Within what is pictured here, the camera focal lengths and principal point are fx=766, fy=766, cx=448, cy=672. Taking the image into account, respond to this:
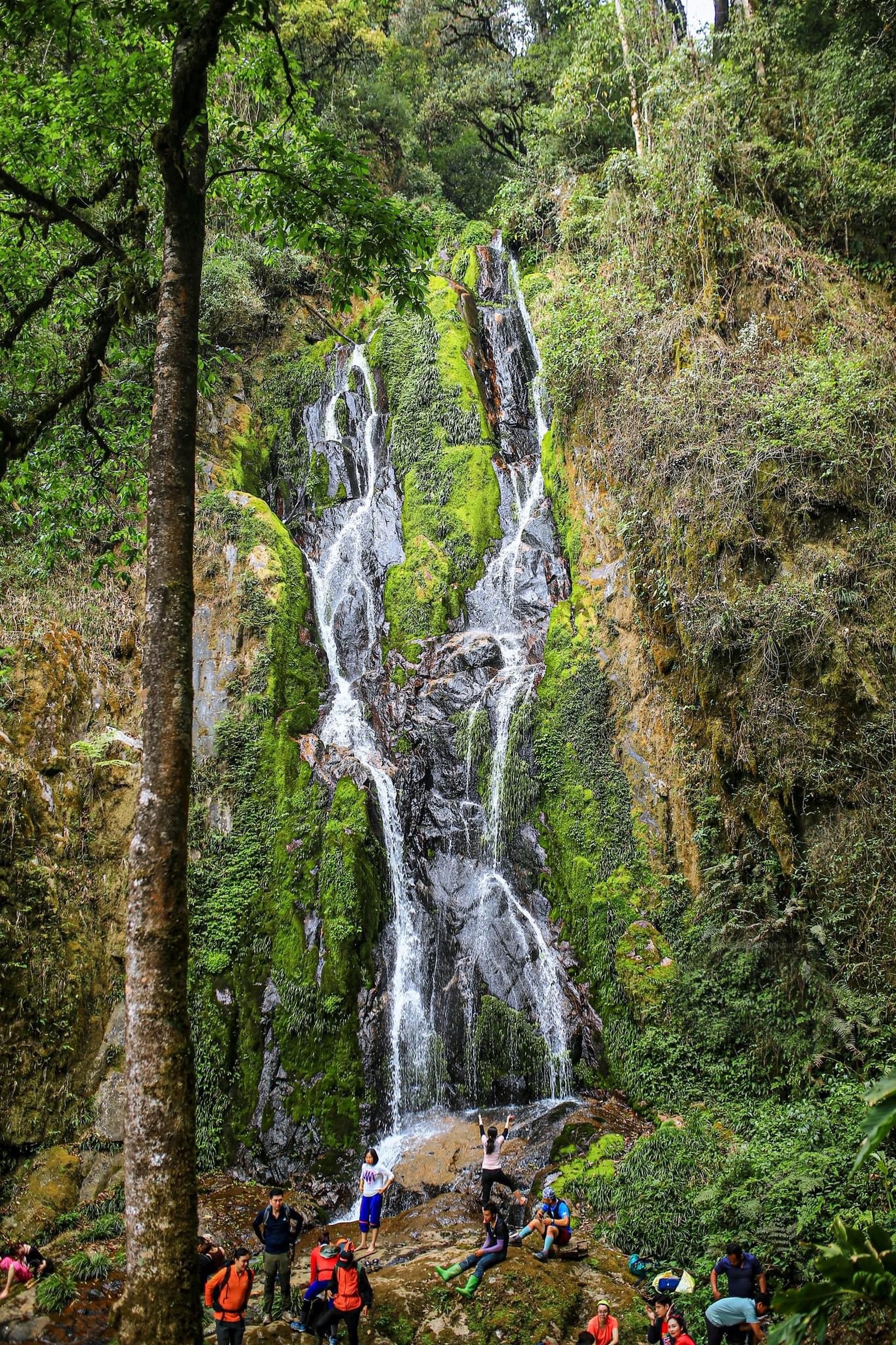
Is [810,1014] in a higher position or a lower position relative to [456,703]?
lower

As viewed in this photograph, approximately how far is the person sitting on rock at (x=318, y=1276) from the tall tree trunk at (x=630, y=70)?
1866 cm

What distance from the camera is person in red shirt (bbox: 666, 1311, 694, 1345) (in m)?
5.51

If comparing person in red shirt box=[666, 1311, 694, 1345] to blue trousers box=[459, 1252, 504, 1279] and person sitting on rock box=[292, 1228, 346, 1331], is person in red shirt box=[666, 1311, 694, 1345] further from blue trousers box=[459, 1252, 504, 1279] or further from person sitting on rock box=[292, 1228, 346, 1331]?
person sitting on rock box=[292, 1228, 346, 1331]

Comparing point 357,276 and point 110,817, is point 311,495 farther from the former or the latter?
point 357,276

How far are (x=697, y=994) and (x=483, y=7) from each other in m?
30.3

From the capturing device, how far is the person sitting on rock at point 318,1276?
6.09 meters

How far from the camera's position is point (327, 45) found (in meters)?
23.0

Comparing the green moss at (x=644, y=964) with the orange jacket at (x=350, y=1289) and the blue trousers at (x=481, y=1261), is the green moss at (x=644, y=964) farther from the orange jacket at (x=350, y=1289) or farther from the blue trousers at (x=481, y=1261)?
the orange jacket at (x=350, y=1289)

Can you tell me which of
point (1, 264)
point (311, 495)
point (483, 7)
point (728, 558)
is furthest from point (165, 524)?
point (483, 7)

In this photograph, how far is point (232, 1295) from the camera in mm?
5492

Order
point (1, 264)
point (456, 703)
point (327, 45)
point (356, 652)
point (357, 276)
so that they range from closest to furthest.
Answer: point (357, 276), point (1, 264), point (456, 703), point (356, 652), point (327, 45)

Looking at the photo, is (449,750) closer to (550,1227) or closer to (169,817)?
(550,1227)

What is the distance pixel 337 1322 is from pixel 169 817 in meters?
4.86

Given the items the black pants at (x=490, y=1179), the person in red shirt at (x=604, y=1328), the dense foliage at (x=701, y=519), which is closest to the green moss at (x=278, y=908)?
the dense foliage at (x=701, y=519)
